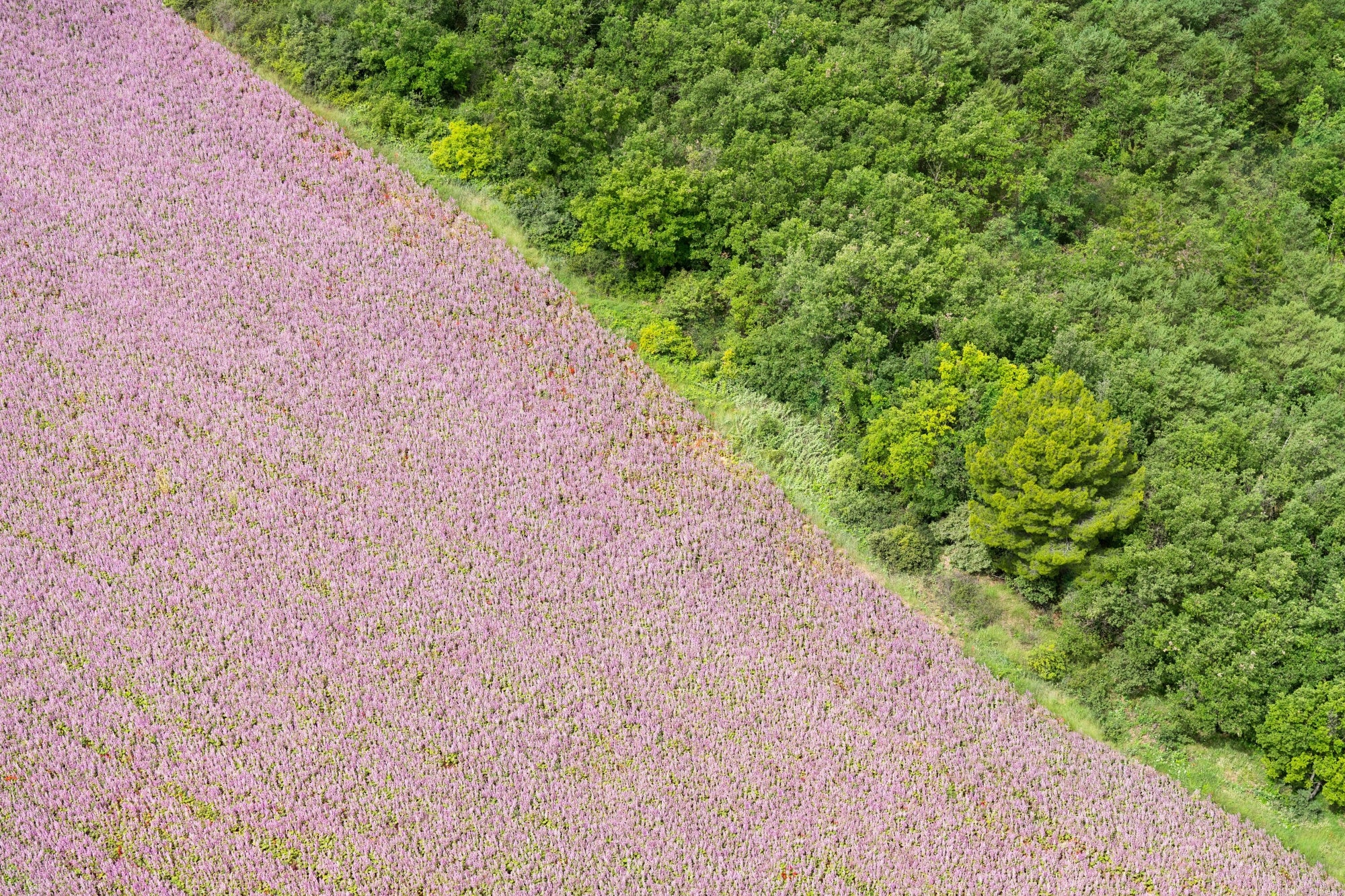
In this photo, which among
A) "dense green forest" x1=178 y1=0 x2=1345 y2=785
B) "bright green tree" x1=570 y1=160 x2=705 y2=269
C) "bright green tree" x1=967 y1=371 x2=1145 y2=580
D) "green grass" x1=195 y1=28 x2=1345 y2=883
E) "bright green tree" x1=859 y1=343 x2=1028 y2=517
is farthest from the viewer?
"bright green tree" x1=570 y1=160 x2=705 y2=269

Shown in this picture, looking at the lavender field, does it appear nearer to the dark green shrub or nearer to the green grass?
the green grass

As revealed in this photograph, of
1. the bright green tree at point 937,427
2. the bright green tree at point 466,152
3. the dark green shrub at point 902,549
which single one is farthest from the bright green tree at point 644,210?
the dark green shrub at point 902,549

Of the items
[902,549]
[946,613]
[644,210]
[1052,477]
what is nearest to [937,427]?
[902,549]

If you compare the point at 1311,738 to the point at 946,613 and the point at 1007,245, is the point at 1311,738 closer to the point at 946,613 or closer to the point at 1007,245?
the point at 946,613

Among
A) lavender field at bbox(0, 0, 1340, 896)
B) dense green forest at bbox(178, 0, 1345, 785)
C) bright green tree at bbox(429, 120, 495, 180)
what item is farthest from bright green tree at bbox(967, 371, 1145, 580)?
bright green tree at bbox(429, 120, 495, 180)

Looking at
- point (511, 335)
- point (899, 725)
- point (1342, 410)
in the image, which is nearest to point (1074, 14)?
point (1342, 410)

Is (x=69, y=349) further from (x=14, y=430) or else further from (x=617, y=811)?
(x=617, y=811)
